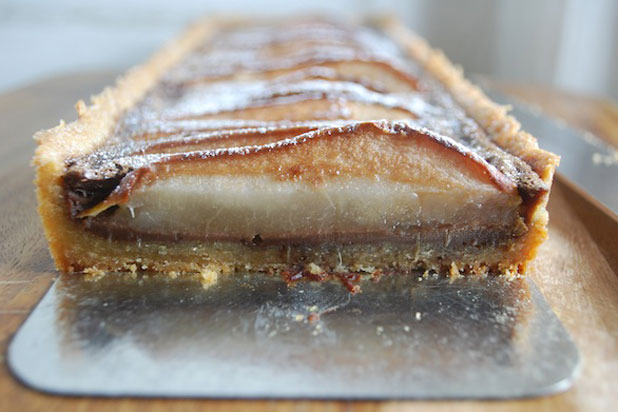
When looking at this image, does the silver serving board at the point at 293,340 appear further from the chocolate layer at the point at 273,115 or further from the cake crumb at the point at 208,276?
the chocolate layer at the point at 273,115

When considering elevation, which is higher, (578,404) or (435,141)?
(435,141)

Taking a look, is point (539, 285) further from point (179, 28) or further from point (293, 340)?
point (179, 28)

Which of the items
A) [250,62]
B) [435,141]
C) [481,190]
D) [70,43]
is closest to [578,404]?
[481,190]

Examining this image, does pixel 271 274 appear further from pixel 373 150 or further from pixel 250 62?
pixel 250 62

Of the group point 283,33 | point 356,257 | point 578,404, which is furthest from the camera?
point 283,33

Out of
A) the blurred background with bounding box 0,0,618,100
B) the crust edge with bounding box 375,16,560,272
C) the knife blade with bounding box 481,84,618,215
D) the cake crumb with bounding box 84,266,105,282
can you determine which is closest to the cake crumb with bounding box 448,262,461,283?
the crust edge with bounding box 375,16,560,272

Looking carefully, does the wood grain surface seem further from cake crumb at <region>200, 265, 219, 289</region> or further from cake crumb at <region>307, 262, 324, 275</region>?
cake crumb at <region>307, 262, 324, 275</region>

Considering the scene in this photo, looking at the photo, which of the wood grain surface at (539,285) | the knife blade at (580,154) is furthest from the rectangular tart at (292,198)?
the knife blade at (580,154)

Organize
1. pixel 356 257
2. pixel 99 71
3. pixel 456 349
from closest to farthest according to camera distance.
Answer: pixel 456 349 < pixel 356 257 < pixel 99 71
